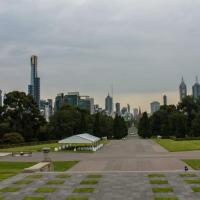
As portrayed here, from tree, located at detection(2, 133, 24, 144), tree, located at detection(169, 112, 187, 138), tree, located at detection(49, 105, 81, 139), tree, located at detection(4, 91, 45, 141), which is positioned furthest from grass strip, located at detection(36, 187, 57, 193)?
tree, located at detection(169, 112, 187, 138)

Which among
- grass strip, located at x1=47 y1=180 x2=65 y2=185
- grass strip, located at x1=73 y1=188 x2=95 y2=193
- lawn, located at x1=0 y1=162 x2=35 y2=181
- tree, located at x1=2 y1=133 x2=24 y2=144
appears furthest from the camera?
tree, located at x1=2 y1=133 x2=24 y2=144

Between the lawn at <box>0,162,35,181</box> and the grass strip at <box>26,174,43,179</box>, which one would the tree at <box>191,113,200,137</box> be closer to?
the lawn at <box>0,162,35,181</box>

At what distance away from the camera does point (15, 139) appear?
255ft

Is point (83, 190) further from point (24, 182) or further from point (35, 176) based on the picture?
point (35, 176)

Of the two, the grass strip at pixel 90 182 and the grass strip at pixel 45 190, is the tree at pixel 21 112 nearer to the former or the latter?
the grass strip at pixel 90 182

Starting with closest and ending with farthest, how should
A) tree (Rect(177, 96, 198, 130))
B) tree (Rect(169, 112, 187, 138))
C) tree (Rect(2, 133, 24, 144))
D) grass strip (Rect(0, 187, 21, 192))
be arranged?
grass strip (Rect(0, 187, 21, 192)) → tree (Rect(2, 133, 24, 144)) → tree (Rect(169, 112, 187, 138)) → tree (Rect(177, 96, 198, 130))

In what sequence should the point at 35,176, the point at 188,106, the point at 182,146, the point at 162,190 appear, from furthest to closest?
the point at 188,106
the point at 182,146
the point at 35,176
the point at 162,190

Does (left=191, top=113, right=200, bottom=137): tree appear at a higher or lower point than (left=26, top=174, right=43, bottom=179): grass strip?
higher

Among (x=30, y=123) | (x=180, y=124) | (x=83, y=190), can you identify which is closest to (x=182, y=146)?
(x=30, y=123)

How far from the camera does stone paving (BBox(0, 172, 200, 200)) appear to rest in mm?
18344

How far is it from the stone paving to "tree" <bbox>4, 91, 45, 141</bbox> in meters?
65.4

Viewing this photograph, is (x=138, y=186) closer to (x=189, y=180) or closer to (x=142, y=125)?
(x=189, y=180)

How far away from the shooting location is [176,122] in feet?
370

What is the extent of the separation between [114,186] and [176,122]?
309 ft
